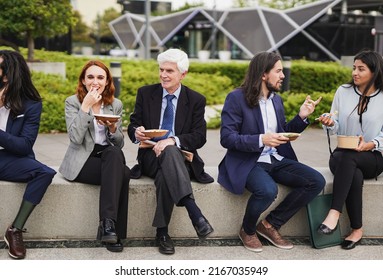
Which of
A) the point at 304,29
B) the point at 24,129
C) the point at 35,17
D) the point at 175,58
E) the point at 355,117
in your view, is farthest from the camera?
the point at 304,29

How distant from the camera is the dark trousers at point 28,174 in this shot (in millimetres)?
4191

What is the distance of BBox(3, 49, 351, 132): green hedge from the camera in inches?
345

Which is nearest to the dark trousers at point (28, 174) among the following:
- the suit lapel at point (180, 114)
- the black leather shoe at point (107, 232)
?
the black leather shoe at point (107, 232)

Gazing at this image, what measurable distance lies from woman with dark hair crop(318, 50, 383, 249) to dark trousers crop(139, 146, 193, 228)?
106cm

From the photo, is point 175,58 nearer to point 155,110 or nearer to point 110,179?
point 155,110

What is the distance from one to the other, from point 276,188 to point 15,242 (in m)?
1.87

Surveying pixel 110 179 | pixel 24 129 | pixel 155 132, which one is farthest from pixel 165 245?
pixel 24 129

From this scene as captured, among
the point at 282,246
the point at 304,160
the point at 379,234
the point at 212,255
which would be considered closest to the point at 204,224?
the point at 212,255

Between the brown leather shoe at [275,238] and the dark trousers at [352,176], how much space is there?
44cm

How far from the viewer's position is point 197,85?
12836 mm

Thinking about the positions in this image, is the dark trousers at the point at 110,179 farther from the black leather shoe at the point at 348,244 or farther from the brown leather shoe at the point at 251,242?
the black leather shoe at the point at 348,244

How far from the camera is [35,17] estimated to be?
13.4 m

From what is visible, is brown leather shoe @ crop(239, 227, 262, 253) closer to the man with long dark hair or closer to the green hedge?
the man with long dark hair

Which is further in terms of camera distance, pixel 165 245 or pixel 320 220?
pixel 320 220
